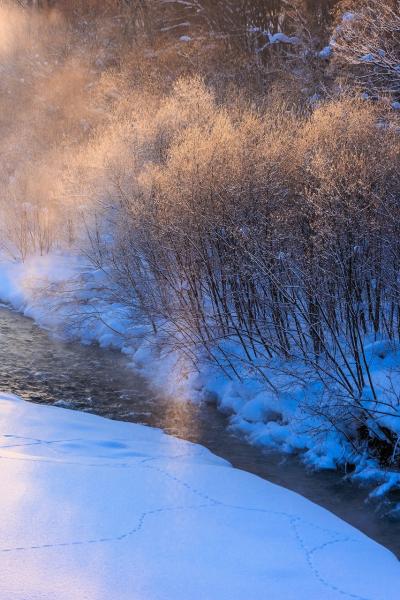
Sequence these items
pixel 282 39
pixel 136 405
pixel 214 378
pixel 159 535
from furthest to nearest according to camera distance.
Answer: pixel 282 39 → pixel 214 378 → pixel 136 405 → pixel 159 535

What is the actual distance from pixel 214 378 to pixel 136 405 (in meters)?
1.56

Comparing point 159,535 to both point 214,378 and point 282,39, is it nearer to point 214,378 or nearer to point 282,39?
point 214,378

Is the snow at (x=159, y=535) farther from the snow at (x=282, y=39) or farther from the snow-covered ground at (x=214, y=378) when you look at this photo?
the snow at (x=282, y=39)

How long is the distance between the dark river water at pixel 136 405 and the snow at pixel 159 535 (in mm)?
827

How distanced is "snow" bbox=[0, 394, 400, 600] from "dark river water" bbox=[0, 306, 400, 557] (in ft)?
2.71

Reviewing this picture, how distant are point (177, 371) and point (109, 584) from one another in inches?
318

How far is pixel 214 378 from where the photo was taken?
12.4 metres

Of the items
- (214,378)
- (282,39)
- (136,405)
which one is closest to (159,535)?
(136,405)

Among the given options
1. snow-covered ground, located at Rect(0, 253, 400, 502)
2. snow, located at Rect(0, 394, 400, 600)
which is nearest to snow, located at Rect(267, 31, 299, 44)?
snow-covered ground, located at Rect(0, 253, 400, 502)

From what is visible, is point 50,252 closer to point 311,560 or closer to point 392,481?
point 392,481

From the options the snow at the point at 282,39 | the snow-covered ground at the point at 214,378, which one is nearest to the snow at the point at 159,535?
the snow-covered ground at the point at 214,378

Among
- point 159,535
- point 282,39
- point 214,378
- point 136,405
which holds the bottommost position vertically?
point 136,405

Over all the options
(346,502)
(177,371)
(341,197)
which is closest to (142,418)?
(177,371)

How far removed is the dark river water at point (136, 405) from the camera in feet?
27.0
